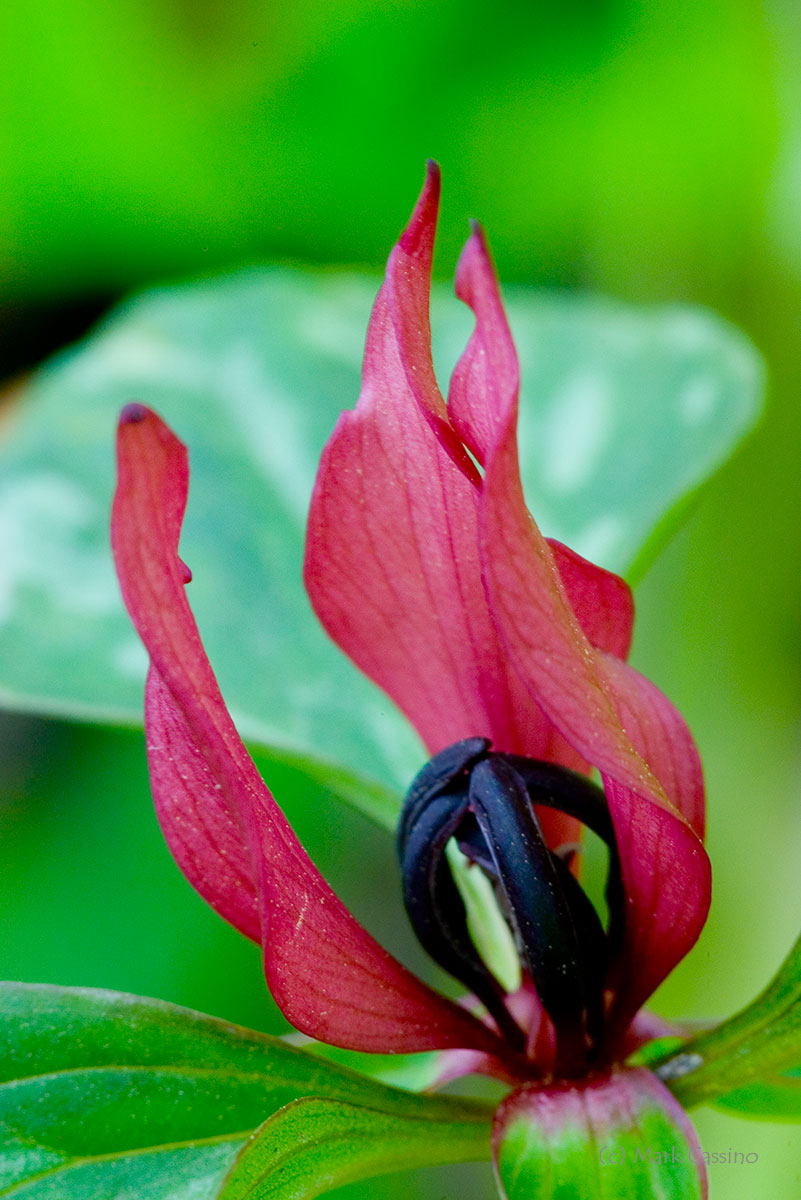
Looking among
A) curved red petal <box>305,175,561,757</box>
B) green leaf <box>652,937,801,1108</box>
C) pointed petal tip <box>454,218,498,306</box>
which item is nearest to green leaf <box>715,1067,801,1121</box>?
green leaf <box>652,937,801,1108</box>

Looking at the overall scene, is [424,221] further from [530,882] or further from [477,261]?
[530,882]

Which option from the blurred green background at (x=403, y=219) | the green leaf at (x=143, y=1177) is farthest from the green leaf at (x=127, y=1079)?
the blurred green background at (x=403, y=219)

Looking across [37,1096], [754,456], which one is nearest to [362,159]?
→ [754,456]

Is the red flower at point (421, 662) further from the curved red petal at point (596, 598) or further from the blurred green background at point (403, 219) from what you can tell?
the blurred green background at point (403, 219)

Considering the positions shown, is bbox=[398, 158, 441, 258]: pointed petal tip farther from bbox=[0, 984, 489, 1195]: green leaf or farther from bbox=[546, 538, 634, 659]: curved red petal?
bbox=[0, 984, 489, 1195]: green leaf

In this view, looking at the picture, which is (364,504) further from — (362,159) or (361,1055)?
(362,159)

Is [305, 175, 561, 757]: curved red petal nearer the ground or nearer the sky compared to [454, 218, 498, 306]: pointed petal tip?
nearer the ground

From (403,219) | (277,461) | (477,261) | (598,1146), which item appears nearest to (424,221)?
(477,261)
